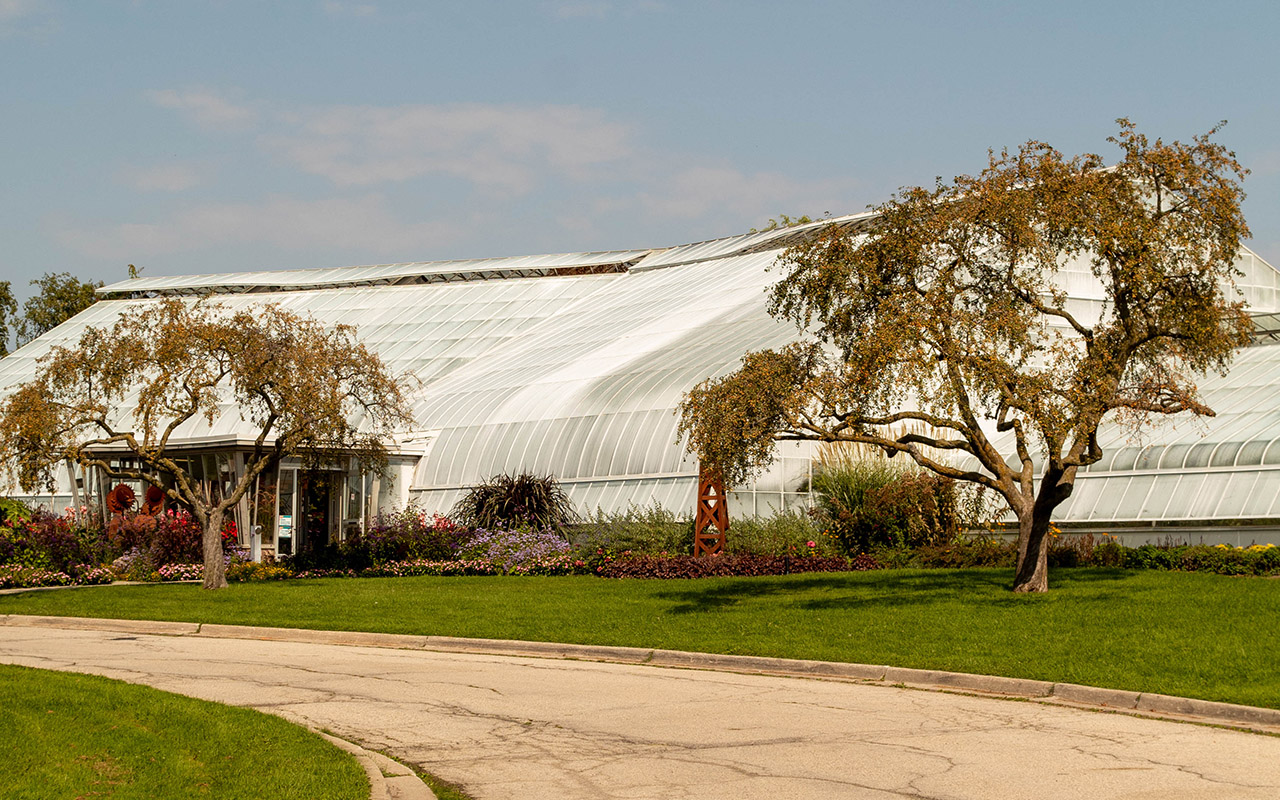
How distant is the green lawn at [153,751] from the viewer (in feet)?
26.5

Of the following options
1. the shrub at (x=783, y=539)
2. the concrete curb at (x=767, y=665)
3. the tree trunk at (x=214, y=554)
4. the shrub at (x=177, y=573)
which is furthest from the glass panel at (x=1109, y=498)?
the shrub at (x=177, y=573)

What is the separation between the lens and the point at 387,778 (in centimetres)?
887

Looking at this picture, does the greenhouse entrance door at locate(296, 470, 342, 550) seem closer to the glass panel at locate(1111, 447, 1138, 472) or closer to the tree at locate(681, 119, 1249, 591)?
the tree at locate(681, 119, 1249, 591)

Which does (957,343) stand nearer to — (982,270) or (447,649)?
(982,270)

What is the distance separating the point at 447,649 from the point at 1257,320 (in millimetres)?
25926

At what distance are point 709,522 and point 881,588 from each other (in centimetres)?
657

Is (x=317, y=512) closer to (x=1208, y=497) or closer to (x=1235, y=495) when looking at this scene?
(x=1208, y=497)

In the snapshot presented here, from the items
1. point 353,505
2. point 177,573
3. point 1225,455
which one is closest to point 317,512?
point 353,505

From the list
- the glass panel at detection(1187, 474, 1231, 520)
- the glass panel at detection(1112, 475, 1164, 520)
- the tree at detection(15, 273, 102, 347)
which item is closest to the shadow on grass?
the glass panel at detection(1187, 474, 1231, 520)

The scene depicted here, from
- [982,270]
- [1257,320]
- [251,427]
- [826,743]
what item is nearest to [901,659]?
[826,743]

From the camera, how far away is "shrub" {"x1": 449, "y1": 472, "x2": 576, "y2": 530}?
3119 cm

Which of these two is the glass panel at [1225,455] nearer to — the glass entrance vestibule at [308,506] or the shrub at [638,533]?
the shrub at [638,533]

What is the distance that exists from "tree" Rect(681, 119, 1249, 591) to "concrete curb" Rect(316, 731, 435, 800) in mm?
9923

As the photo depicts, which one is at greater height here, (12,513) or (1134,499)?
(1134,499)
